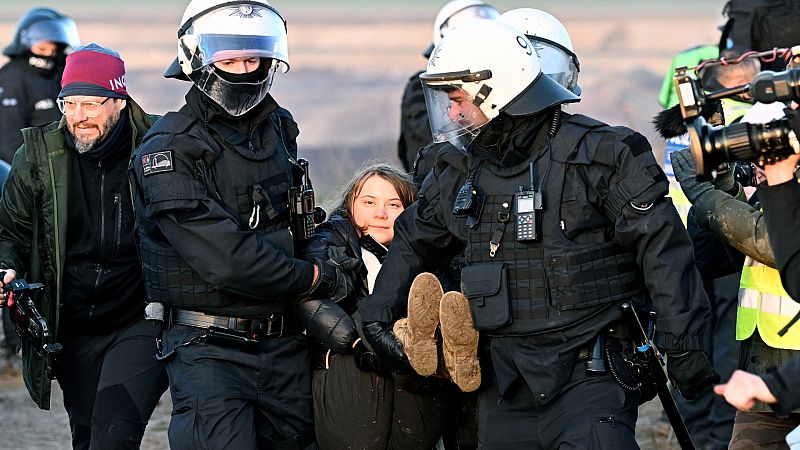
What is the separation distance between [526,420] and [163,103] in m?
15.7

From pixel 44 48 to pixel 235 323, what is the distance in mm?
5583

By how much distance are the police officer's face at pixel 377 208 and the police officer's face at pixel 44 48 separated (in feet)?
17.1

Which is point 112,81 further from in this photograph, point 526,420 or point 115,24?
point 115,24

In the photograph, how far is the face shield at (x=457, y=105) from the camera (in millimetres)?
5203

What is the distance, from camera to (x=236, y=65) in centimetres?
568

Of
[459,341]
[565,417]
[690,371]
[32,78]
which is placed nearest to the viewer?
[690,371]

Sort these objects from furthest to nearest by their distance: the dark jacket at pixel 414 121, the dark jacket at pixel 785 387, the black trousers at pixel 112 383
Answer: the dark jacket at pixel 414 121, the black trousers at pixel 112 383, the dark jacket at pixel 785 387

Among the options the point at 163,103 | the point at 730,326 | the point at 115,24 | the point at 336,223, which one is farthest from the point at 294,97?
the point at 336,223

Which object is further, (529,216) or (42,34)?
(42,34)

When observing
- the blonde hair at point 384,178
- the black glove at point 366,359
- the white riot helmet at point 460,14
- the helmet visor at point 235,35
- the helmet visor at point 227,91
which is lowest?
the black glove at point 366,359

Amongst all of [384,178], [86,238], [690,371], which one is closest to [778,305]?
[690,371]

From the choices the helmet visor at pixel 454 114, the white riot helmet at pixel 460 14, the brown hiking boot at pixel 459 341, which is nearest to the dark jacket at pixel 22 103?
the white riot helmet at pixel 460 14

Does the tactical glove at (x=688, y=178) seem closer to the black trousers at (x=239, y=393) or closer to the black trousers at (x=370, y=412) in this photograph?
the black trousers at (x=370, y=412)

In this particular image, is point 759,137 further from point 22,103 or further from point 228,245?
point 22,103
